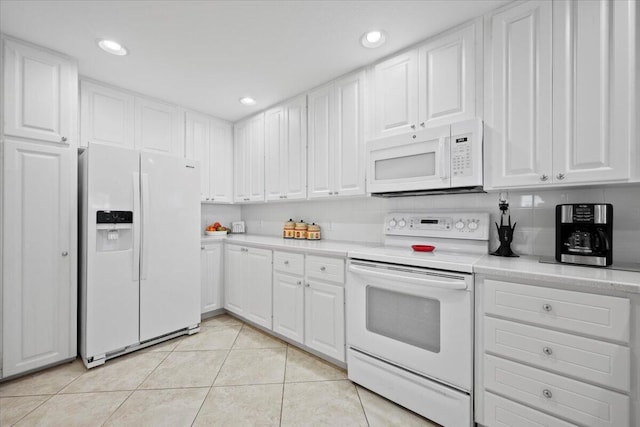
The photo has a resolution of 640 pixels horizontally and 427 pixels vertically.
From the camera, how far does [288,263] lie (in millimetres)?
2422

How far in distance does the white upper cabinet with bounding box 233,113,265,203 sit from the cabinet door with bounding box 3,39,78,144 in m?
1.67

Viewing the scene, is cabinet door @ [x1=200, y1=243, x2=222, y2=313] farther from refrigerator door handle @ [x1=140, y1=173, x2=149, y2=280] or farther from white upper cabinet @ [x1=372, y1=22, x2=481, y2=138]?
white upper cabinet @ [x1=372, y1=22, x2=481, y2=138]

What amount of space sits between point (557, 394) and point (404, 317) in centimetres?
74

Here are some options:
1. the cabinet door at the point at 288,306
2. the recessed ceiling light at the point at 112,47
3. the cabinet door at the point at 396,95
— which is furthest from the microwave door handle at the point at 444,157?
the recessed ceiling light at the point at 112,47

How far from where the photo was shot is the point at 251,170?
3.47m

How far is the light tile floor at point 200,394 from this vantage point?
161 cm

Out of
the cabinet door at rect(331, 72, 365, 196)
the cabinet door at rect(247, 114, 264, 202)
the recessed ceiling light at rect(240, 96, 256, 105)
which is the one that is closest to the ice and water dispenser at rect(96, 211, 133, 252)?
the cabinet door at rect(247, 114, 264, 202)

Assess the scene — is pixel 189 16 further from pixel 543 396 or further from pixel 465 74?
pixel 543 396

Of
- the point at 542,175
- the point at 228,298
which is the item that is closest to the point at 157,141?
the point at 228,298

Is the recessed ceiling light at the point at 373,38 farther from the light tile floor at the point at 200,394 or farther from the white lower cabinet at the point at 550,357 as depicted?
the light tile floor at the point at 200,394

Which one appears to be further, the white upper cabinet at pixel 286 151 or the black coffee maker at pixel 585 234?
the white upper cabinet at pixel 286 151

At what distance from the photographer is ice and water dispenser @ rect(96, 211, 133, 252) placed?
2.17m

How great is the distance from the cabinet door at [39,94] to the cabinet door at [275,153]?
5.61 ft

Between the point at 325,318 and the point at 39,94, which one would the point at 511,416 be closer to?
the point at 325,318
